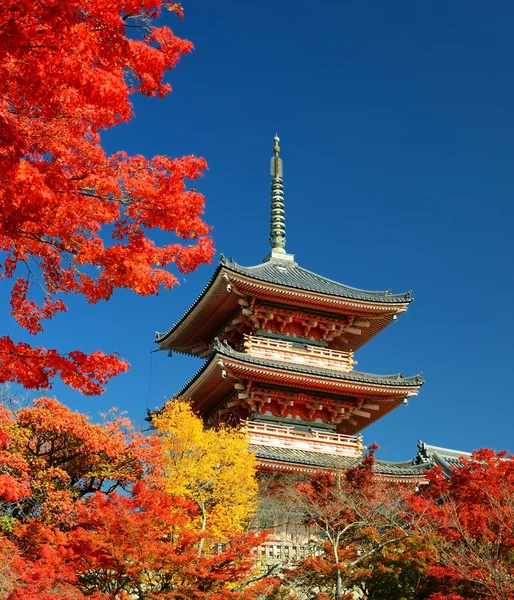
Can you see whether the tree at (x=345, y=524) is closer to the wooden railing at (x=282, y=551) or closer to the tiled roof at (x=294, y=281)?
the wooden railing at (x=282, y=551)

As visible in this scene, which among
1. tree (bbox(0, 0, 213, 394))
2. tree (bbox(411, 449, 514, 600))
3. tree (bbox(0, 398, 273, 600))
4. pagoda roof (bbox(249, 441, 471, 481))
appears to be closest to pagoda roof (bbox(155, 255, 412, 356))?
pagoda roof (bbox(249, 441, 471, 481))

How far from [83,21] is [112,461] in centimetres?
1391

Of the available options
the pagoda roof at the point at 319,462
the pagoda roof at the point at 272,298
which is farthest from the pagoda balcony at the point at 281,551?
the pagoda roof at the point at 272,298

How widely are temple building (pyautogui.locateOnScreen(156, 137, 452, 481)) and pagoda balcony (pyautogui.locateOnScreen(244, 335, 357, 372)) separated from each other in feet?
0.12

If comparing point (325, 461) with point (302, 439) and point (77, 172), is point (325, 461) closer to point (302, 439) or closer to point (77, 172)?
point (302, 439)

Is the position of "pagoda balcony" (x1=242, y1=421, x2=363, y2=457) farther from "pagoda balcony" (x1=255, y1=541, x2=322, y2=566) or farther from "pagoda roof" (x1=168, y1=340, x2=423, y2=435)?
"pagoda balcony" (x1=255, y1=541, x2=322, y2=566)

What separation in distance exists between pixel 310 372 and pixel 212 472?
585cm

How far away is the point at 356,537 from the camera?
57.3 ft

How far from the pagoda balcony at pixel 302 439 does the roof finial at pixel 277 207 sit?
9196 mm

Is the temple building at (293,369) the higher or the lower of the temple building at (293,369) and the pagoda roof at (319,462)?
the higher

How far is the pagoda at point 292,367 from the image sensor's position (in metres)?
23.3

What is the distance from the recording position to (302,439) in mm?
23562

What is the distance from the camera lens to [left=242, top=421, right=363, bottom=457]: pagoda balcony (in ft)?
75.7

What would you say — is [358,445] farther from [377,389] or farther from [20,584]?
[20,584]
